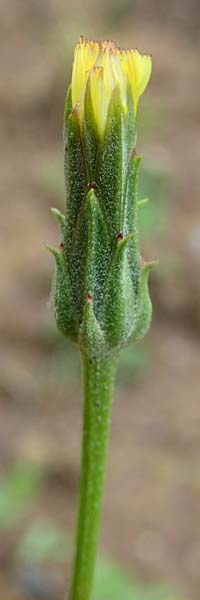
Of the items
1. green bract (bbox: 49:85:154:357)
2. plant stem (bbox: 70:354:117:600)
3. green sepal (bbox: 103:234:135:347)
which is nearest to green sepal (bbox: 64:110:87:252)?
green bract (bbox: 49:85:154:357)

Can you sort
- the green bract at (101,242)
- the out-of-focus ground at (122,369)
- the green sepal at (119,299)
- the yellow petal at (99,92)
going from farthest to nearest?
the out-of-focus ground at (122,369), the green sepal at (119,299), the green bract at (101,242), the yellow petal at (99,92)

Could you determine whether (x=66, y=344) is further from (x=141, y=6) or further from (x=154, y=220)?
(x=141, y=6)

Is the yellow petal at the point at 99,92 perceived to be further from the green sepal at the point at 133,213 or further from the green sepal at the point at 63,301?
the green sepal at the point at 63,301

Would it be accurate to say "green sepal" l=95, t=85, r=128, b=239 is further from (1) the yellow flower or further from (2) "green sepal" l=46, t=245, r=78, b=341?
(2) "green sepal" l=46, t=245, r=78, b=341

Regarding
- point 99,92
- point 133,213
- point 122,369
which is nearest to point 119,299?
point 133,213

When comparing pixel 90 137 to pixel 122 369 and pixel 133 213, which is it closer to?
pixel 133 213

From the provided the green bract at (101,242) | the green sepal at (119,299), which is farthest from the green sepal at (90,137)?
the green sepal at (119,299)
